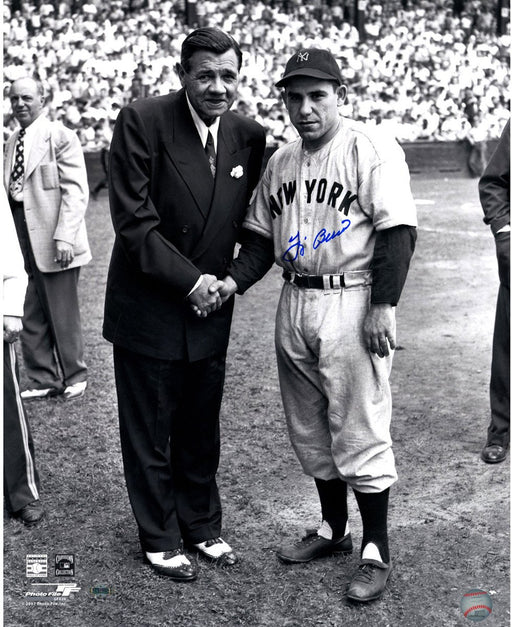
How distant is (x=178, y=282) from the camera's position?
324 cm

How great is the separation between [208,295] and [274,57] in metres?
19.3

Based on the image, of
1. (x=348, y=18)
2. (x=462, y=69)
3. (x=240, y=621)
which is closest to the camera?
(x=240, y=621)

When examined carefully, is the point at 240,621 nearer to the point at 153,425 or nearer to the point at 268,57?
the point at 153,425

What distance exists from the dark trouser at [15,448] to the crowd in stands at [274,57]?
12389 millimetres

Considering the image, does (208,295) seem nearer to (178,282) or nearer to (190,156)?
(178,282)

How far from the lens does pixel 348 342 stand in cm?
327

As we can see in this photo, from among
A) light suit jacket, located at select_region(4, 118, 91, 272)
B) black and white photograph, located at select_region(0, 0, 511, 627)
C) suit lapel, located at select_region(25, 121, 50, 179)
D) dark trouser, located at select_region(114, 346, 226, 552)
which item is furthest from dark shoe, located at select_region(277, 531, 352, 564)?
suit lapel, located at select_region(25, 121, 50, 179)

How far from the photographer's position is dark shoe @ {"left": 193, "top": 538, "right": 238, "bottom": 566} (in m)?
3.59

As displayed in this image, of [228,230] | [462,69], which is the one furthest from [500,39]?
[228,230]

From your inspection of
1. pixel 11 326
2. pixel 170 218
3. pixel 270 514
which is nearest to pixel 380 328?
pixel 170 218

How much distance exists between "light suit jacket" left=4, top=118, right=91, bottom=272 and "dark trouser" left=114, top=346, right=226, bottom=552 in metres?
2.16

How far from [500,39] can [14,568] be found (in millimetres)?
25076
